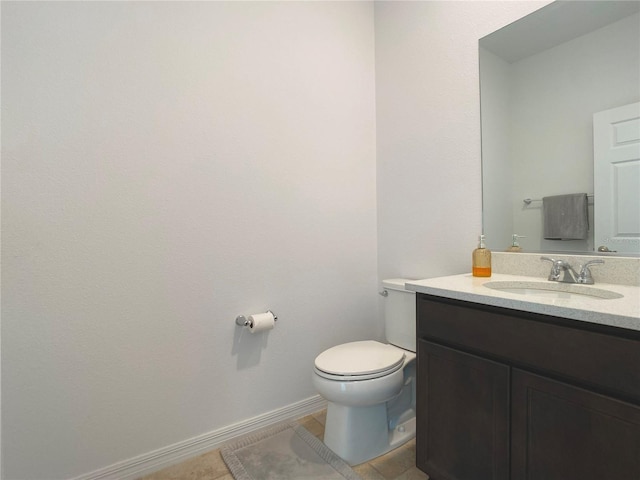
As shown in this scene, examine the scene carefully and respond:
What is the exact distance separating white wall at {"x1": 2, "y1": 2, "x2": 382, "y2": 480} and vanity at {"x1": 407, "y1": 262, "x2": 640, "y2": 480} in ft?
2.70

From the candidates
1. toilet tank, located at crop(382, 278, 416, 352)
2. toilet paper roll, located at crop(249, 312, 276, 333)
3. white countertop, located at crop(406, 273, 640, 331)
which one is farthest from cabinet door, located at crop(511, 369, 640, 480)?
toilet paper roll, located at crop(249, 312, 276, 333)

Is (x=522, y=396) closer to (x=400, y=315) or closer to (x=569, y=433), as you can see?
(x=569, y=433)

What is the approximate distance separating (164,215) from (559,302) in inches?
58.5

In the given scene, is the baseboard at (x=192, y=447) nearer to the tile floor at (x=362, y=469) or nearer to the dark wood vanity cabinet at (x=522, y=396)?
the tile floor at (x=362, y=469)

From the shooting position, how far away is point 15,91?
1149 mm

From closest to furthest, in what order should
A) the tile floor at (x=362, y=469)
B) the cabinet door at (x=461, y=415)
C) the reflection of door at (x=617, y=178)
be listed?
1. the cabinet door at (x=461, y=415)
2. the reflection of door at (x=617, y=178)
3. the tile floor at (x=362, y=469)

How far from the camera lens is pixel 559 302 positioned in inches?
35.7

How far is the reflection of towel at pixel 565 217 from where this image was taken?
1.27 m

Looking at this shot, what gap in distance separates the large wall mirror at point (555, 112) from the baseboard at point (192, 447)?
53.6 inches

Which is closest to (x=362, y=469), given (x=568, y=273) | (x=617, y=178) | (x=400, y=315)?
(x=400, y=315)

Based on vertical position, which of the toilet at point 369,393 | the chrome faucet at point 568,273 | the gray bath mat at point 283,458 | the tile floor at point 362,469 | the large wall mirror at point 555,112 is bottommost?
the tile floor at point 362,469

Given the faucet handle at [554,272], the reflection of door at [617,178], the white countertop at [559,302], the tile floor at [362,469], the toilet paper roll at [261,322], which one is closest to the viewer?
the white countertop at [559,302]

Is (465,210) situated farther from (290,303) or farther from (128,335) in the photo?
(128,335)

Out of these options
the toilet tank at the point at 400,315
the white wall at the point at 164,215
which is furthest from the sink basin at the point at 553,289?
the white wall at the point at 164,215
